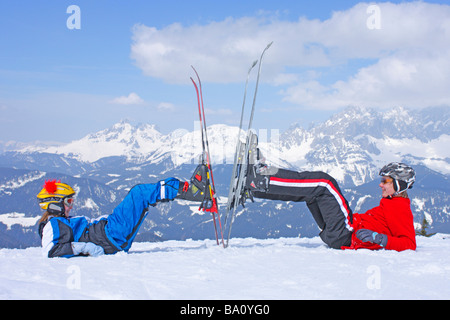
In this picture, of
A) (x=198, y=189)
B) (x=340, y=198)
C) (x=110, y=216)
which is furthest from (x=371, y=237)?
(x=110, y=216)

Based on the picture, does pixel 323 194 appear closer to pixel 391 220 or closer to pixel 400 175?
pixel 391 220

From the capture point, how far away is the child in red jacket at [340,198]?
6293 mm

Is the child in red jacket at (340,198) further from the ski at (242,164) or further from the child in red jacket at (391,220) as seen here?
the ski at (242,164)

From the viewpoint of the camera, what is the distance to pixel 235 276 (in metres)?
4.30

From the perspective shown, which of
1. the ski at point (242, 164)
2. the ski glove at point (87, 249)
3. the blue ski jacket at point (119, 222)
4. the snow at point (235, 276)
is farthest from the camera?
the ski at point (242, 164)

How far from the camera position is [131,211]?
6391mm

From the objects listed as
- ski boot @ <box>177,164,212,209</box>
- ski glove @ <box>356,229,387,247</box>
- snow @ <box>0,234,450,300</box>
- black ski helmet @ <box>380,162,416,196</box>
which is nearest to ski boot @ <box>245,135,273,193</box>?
ski boot @ <box>177,164,212,209</box>

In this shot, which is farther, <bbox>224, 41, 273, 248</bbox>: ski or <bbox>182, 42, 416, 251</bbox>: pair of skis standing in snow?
<bbox>224, 41, 273, 248</bbox>: ski

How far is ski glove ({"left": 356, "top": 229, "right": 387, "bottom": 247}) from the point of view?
6.16 meters

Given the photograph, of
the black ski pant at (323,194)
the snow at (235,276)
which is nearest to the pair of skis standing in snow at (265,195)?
the black ski pant at (323,194)

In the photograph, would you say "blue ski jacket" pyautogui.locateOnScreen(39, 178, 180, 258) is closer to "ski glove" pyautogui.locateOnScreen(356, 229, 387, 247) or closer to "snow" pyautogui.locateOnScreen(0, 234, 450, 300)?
"snow" pyautogui.locateOnScreen(0, 234, 450, 300)

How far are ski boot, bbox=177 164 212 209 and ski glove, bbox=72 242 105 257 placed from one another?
4.95ft

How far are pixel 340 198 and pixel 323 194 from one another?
0.90 ft

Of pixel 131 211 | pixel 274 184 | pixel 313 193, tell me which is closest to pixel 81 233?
pixel 131 211
